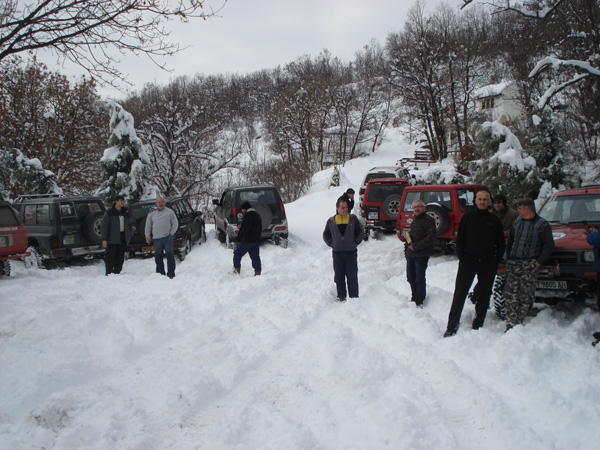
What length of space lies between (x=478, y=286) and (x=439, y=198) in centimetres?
554

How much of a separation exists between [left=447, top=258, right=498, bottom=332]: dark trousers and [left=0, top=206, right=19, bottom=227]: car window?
9207 millimetres

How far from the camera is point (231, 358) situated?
14.8 ft

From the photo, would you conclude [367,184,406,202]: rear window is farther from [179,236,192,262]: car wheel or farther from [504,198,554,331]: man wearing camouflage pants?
[504,198,554,331]: man wearing camouflage pants

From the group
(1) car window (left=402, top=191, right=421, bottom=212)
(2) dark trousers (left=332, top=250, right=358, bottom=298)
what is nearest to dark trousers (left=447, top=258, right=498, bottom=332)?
(2) dark trousers (left=332, top=250, right=358, bottom=298)

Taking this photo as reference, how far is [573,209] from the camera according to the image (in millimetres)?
6676

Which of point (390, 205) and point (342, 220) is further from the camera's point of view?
point (390, 205)

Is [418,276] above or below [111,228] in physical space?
below

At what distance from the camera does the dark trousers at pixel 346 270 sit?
6.64m

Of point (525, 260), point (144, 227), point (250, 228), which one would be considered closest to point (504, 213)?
point (525, 260)

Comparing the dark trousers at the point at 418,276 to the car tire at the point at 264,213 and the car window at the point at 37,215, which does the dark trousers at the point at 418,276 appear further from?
the car window at the point at 37,215

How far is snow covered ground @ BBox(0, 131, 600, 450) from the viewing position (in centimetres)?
322

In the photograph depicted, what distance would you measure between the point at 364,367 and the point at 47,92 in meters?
28.2

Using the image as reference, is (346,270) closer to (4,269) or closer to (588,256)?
(588,256)

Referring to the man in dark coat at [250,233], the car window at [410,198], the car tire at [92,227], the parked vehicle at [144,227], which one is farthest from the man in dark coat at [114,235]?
the car window at [410,198]
